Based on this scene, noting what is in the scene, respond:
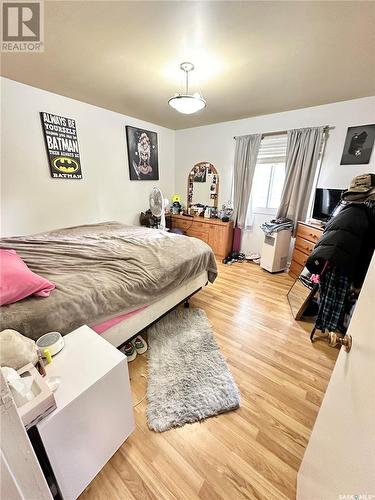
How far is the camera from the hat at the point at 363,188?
1493 millimetres

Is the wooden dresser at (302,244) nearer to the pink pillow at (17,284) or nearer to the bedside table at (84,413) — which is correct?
the bedside table at (84,413)

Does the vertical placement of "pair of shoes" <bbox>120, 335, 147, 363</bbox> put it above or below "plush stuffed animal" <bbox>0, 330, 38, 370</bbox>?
below

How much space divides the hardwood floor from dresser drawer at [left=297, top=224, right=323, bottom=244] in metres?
1.26

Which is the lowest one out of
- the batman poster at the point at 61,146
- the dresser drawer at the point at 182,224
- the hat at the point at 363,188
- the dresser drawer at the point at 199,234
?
the dresser drawer at the point at 199,234

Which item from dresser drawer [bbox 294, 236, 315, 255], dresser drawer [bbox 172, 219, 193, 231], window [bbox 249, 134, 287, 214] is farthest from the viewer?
dresser drawer [bbox 172, 219, 193, 231]

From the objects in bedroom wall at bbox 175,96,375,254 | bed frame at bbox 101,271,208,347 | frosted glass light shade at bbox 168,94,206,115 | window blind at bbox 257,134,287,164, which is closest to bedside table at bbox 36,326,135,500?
bed frame at bbox 101,271,208,347

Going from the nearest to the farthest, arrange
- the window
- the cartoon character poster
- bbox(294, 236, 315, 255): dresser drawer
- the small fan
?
bbox(294, 236, 315, 255): dresser drawer < the small fan < the window < the cartoon character poster

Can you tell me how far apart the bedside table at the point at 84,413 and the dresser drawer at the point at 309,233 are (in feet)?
8.64

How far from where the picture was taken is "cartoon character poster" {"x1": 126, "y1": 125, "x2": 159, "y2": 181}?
3.73 metres

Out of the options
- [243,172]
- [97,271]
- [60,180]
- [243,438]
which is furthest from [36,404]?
[243,172]

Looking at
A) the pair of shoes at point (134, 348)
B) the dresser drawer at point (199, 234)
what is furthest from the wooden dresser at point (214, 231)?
the pair of shoes at point (134, 348)

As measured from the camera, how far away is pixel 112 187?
12.0 ft

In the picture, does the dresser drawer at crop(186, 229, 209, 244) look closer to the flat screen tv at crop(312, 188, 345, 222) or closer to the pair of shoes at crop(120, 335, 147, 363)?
the flat screen tv at crop(312, 188, 345, 222)

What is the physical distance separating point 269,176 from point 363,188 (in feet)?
7.20
